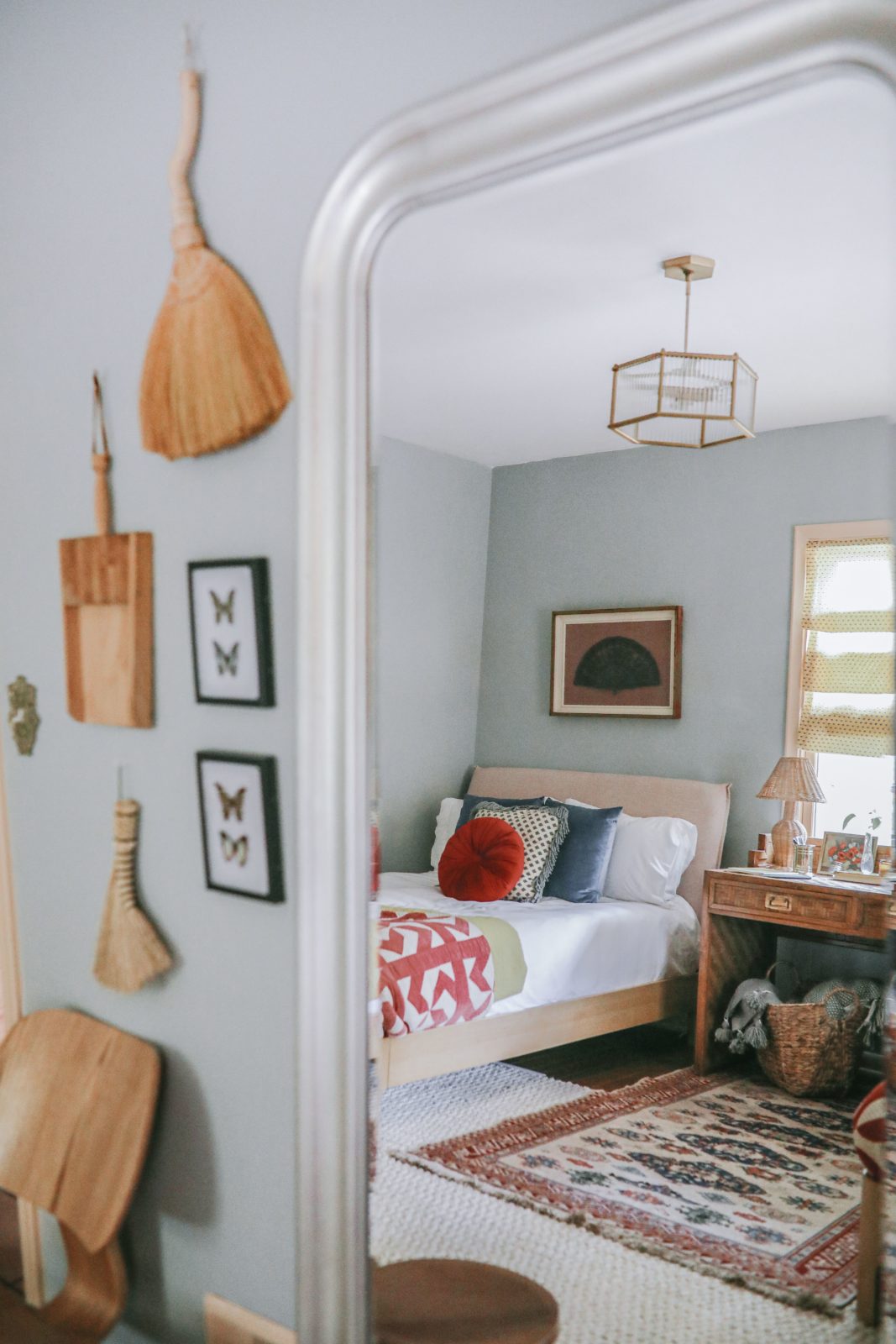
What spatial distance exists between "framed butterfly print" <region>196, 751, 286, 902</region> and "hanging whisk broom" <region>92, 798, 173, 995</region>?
0.18m

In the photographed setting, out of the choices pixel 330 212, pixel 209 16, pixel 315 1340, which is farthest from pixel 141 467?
pixel 315 1340

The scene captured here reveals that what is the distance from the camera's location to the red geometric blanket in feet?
6.40

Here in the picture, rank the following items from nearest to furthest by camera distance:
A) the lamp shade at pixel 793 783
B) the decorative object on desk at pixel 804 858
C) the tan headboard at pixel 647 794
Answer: the decorative object on desk at pixel 804 858 → the lamp shade at pixel 793 783 → the tan headboard at pixel 647 794

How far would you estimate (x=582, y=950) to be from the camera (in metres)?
3.09

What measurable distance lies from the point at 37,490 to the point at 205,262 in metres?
0.63

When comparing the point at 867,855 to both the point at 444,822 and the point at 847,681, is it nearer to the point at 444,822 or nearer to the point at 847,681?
the point at 847,681

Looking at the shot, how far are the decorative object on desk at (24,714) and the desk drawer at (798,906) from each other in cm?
139

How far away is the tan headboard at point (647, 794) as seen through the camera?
200 cm

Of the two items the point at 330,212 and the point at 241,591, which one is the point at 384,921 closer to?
the point at 241,591

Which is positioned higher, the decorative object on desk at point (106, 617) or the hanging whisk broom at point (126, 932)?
the decorative object on desk at point (106, 617)

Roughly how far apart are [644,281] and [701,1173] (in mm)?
1649

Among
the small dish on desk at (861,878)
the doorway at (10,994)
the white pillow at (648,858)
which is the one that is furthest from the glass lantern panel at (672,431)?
the doorway at (10,994)

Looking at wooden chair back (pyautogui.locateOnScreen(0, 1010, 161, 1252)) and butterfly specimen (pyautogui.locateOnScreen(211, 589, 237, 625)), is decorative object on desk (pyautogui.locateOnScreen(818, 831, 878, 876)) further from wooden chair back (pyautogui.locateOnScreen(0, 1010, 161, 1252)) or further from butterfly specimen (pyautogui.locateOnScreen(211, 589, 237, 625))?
wooden chair back (pyautogui.locateOnScreen(0, 1010, 161, 1252))

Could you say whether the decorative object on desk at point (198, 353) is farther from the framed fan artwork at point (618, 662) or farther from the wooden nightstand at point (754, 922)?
the wooden nightstand at point (754, 922)
